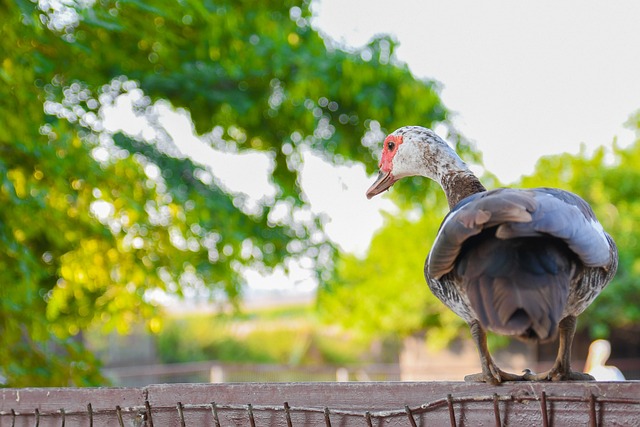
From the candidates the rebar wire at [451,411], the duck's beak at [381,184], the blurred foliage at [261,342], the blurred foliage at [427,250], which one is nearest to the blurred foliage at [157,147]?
the duck's beak at [381,184]

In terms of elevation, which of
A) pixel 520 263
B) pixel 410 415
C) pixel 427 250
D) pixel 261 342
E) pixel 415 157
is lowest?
pixel 410 415

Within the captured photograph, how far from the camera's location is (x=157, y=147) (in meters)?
4.81

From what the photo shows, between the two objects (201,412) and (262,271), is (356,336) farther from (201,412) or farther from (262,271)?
(201,412)

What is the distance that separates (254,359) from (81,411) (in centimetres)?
1447

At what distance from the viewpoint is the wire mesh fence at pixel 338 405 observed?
967 mm

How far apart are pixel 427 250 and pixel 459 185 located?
35.5 ft

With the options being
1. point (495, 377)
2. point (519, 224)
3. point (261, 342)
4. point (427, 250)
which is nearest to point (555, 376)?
point (495, 377)

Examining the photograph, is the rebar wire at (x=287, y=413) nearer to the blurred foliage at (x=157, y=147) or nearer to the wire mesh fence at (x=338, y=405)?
the wire mesh fence at (x=338, y=405)

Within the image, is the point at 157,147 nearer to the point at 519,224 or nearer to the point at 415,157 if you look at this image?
the point at 415,157

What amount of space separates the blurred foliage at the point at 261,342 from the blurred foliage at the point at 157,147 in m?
9.49

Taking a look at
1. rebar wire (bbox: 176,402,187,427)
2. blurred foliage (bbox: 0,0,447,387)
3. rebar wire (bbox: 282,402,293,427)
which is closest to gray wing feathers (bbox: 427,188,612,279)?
rebar wire (bbox: 282,402,293,427)

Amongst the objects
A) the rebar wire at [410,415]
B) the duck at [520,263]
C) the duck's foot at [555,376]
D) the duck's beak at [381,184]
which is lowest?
the rebar wire at [410,415]

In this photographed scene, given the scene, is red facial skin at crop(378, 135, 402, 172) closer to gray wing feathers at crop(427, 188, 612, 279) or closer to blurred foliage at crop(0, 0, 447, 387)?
gray wing feathers at crop(427, 188, 612, 279)

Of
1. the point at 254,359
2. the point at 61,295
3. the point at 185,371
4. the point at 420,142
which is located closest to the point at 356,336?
the point at 254,359
